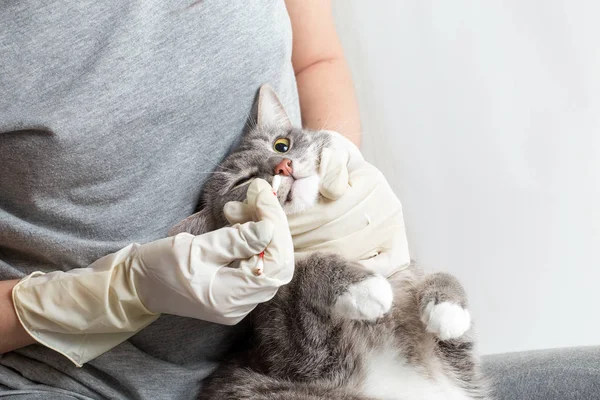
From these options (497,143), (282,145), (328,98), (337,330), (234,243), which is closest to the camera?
(234,243)

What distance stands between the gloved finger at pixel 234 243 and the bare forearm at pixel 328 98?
0.81m

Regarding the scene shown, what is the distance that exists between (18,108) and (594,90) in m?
1.82

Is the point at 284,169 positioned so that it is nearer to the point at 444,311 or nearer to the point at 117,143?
the point at 117,143

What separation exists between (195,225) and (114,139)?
0.32m

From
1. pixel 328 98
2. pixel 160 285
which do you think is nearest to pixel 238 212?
pixel 160 285

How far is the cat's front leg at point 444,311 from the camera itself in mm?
1500

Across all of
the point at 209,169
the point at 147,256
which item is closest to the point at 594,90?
the point at 209,169

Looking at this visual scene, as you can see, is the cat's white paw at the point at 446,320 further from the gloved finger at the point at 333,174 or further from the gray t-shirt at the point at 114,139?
the gray t-shirt at the point at 114,139

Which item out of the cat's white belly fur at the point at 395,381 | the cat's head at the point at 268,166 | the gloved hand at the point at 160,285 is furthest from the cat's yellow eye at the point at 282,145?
the cat's white belly fur at the point at 395,381

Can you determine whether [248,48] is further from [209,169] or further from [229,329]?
[229,329]

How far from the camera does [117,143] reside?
1.57 meters

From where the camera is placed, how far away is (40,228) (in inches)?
61.0

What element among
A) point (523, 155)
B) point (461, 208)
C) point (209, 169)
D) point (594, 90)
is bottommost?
point (461, 208)

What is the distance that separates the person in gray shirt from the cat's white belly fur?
0.99 feet
